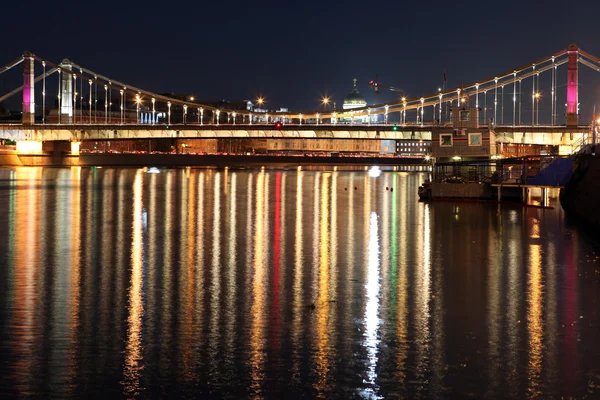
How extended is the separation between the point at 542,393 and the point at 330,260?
34.5ft

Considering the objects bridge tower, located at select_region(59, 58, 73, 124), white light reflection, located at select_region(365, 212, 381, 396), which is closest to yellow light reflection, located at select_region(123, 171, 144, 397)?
white light reflection, located at select_region(365, 212, 381, 396)

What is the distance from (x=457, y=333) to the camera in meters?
13.7

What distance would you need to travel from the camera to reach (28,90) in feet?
349

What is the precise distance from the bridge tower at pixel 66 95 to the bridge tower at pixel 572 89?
58347 millimetres

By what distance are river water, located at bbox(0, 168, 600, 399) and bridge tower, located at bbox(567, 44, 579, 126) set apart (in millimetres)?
56165

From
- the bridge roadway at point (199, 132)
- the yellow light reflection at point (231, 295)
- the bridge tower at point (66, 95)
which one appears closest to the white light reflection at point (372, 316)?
the yellow light reflection at point (231, 295)

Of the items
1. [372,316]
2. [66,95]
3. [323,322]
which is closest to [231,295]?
[323,322]

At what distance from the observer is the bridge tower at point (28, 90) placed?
10387 cm

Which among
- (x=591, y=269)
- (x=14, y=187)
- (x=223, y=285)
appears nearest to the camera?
(x=223, y=285)

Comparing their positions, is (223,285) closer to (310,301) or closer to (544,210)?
(310,301)

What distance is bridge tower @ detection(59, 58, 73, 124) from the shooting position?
114125mm

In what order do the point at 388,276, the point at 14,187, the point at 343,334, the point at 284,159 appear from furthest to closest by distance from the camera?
the point at 284,159
the point at 14,187
the point at 388,276
the point at 343,334

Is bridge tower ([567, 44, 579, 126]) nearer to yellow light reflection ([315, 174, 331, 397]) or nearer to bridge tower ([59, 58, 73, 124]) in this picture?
bridge tower ([59, 58, 73, 124])

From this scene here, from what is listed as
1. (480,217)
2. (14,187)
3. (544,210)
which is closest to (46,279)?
(480,217)
